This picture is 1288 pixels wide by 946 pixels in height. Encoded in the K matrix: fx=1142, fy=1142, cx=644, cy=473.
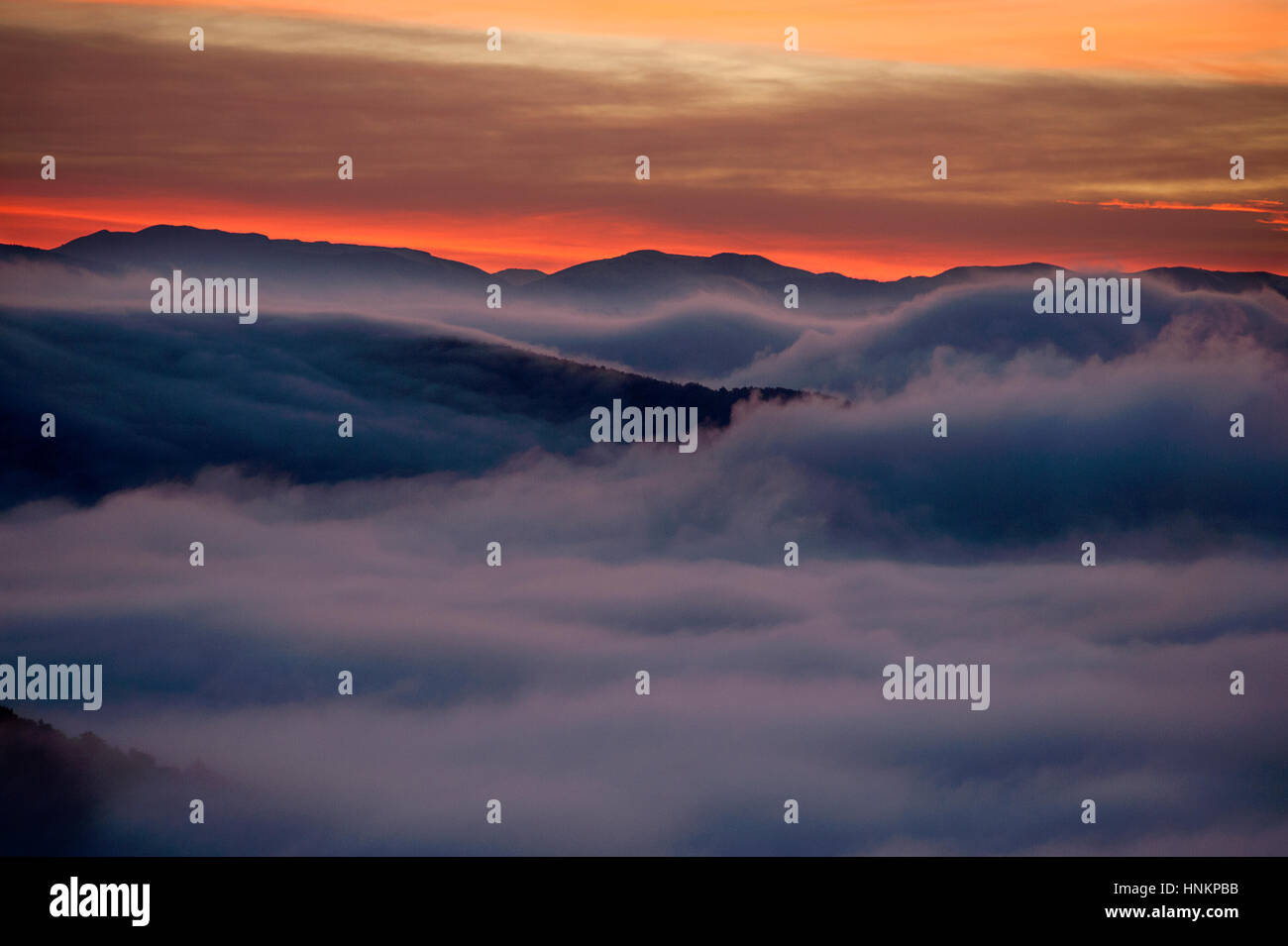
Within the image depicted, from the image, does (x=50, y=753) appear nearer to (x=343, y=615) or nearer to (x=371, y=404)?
(x=343, y=615)

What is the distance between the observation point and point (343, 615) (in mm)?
33875

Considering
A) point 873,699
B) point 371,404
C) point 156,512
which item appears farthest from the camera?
point 371,404

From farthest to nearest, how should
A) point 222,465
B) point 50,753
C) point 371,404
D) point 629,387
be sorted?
point 371,404 < point 629,387 < point 222,465 < point 50,753

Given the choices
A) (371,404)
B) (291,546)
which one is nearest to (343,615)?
(291,546)

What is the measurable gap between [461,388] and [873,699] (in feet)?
84.2

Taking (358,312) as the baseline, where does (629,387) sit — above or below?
below

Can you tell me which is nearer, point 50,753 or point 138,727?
point 50,753

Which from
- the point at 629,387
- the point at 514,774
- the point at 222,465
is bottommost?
the point at 514,774
